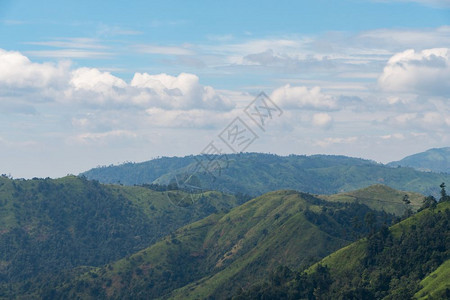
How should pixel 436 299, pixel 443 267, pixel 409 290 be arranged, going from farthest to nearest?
1. pixel 443 267
2. pixel 409 290
3. pixel 436 299

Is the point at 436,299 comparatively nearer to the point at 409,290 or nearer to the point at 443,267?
the point at 409,290

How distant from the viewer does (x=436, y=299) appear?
166 metres

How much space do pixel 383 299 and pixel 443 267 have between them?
25.8 metres

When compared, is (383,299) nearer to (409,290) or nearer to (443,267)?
(409,290)

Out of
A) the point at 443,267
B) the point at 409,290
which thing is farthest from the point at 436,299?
the point at 443,267

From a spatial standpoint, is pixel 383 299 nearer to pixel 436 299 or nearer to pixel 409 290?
pixel 409 290

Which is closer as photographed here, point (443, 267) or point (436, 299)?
point (436, 299)

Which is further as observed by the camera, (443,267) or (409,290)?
(443,267)

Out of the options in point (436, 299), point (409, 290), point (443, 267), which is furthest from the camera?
point (443, 267)

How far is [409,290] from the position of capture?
183m

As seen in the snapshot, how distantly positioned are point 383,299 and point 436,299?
27303 millimetres

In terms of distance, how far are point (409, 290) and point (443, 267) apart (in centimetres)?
2202

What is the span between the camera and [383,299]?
190875 millimetres

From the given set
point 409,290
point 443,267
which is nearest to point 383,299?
point 409,290
